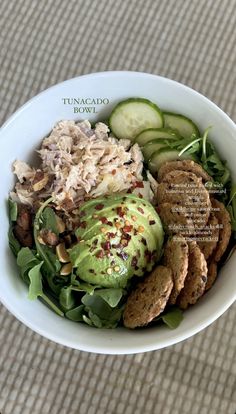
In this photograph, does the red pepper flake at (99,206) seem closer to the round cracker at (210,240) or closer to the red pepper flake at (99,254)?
the red pepper flake at (99,254)

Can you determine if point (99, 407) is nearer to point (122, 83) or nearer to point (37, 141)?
point (37, 141)

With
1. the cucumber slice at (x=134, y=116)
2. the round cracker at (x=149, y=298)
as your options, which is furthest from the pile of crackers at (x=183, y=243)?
the cucumber slice at (x=134, y=116)

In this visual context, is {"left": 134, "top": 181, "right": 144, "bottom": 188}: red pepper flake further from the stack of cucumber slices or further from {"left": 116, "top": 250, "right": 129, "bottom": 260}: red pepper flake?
{"left": 116, "top": 250, "right": 129, "bottom": 260}: red pepper flake

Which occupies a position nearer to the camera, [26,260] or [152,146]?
[26,260]

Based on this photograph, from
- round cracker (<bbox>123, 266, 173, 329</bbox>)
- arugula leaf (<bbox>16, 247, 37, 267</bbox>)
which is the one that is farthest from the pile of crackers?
arugula leaf (<bbox>16, 247, 37, 267</bbox>)

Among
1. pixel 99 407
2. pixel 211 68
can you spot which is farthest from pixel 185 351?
pixel 211 68

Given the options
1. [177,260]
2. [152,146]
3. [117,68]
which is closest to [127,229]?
[177,260]

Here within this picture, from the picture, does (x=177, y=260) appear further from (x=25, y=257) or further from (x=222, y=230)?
(x=25, y=257)
